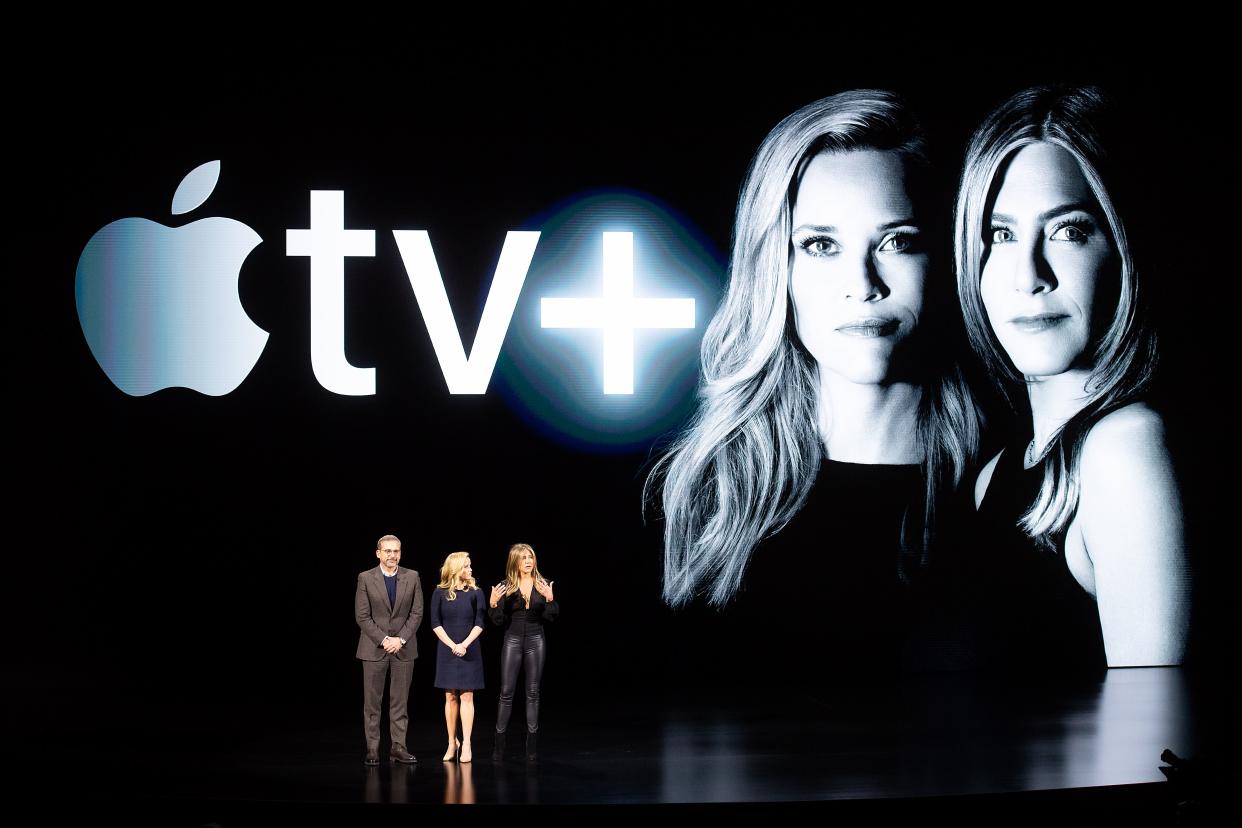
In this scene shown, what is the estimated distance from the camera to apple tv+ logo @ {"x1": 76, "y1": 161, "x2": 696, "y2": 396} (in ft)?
24.7

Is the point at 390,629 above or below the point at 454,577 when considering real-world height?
below

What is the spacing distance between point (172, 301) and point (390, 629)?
3321mm

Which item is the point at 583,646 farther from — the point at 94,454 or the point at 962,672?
the point at 94,454

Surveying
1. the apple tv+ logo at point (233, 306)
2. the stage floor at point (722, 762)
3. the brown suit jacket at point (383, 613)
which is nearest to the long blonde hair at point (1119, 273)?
the stage floor at point (722, 762)

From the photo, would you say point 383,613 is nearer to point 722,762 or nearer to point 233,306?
point 722,762

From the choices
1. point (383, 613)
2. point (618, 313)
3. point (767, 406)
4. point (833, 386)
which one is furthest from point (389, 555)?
point (833, 386)

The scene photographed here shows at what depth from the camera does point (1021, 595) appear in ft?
26.0

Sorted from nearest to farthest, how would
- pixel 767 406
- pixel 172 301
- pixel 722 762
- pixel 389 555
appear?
pixel 722 762
pixel 389 555
pixel 172 301
pixel 767 406

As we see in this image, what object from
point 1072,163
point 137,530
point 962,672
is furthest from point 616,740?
point 1072,163

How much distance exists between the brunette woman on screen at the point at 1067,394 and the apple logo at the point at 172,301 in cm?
496

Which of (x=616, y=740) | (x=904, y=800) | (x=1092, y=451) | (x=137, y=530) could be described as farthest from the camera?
(x=1092, y=451)

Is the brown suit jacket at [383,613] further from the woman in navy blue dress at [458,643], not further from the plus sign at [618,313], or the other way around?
the plus sign at [618,313]

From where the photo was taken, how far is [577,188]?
25.4ft

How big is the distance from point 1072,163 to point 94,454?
7.00m
